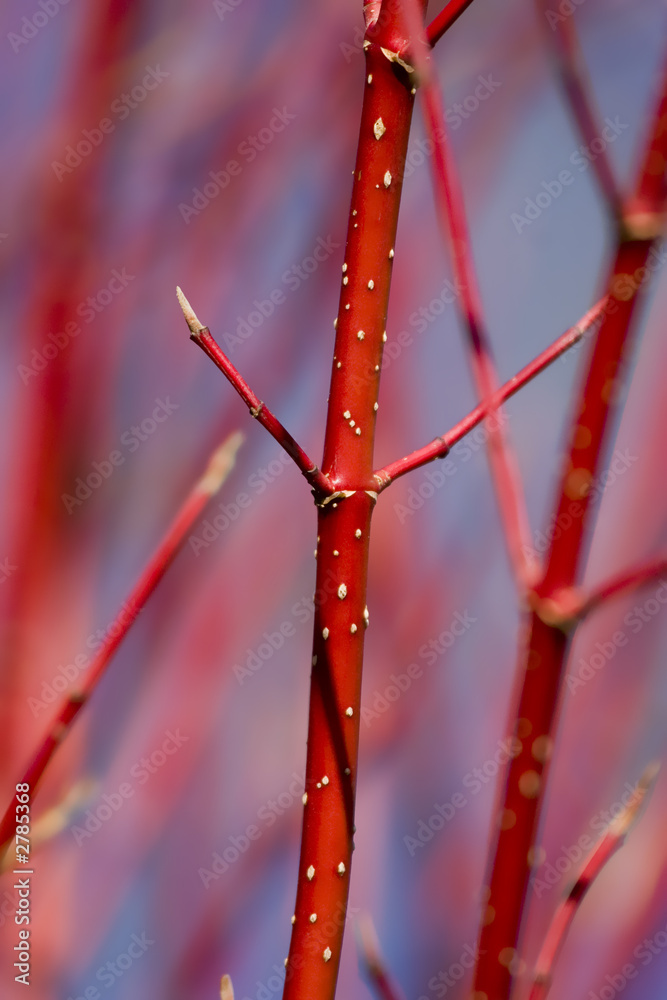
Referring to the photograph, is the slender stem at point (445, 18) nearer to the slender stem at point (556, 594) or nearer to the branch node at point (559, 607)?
the slender stem at point (556, 594)

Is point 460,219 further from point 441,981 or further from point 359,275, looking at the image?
point 441,981

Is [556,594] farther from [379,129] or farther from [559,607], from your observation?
[379,129]

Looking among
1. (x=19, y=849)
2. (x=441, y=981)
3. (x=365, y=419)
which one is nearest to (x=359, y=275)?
(x=365, y=419)

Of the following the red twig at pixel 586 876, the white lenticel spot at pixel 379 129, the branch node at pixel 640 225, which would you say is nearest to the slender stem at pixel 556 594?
the branch node at pixel 640 225

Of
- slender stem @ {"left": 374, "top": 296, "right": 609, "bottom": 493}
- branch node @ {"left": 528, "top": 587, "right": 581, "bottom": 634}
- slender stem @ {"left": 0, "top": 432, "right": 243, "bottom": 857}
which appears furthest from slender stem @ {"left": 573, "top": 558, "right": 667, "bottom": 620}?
slender stem @ {"left": 0, "top": 432, "right": 243, "bottom": 857}

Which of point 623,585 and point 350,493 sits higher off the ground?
point 350,493

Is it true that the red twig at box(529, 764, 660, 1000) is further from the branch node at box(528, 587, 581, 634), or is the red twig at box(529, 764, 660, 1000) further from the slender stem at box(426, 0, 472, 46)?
the slender stem at box(426, 0, 472, 46)

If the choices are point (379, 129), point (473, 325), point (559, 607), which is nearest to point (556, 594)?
point (559, 607)
